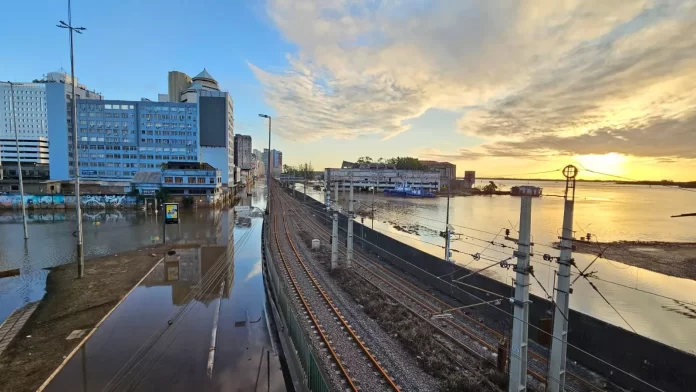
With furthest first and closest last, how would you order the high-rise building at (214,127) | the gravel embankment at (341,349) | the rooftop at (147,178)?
the high-rise building at (214,127)
the rooftop at (147,178)
the gravel embankment at (341,349)

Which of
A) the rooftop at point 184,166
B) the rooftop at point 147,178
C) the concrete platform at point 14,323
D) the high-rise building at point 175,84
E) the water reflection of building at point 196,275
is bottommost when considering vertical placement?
the water reflection of building at point 196,275

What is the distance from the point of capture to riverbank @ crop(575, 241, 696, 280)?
97.7 ft

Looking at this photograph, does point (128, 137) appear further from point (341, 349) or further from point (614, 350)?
point (614, 350)

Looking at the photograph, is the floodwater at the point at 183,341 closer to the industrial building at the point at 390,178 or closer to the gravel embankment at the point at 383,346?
the gravel embankment at the point at 383,346

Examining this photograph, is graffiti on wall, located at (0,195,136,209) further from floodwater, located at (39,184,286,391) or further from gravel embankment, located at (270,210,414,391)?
gravel embankment, located at (270,210,414,391)

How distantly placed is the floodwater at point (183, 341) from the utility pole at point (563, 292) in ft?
26.6

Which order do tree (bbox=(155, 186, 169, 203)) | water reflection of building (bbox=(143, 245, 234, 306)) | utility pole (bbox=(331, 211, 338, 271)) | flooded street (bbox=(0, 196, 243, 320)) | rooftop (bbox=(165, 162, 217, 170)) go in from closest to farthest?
water reflection of building (bbox=(143, 245, 234, 306))
flooded street (bbox=(0, 196, 243, 320))
utility pole (bbox=(331, 211, 338, 271))
tree (bbox=(155, 186, 169, 203))
rooftop (bbox=(165, 162, 217, 170))

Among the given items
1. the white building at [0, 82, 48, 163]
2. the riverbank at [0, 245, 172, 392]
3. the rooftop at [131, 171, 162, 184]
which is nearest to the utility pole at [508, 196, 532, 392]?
the riverbank at [0, 245, 172, 392]

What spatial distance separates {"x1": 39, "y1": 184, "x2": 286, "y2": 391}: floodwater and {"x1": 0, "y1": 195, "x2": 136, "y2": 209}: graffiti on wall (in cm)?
4602

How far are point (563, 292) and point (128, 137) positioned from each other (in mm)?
96262

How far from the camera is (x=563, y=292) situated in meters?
8.12

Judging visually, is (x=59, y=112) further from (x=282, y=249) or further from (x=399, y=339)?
(x=399, y=339)

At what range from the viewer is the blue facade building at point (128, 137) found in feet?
260

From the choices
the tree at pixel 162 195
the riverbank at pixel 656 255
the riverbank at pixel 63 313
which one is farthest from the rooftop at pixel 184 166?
the riverbank at pixel 656 255
